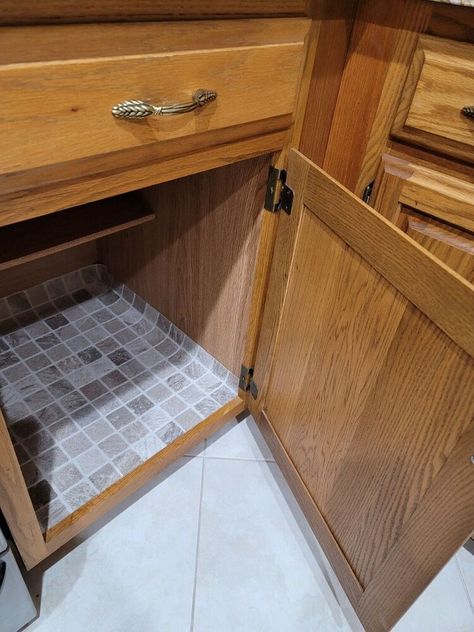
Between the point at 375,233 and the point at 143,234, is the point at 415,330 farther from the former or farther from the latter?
the point at 143,234

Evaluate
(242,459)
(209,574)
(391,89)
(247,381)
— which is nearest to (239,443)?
(242,459)

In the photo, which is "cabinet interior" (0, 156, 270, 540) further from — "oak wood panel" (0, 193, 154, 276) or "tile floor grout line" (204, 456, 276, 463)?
"tile floor grout line" (204, 456, 276, 463)

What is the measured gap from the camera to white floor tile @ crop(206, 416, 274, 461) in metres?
1.21

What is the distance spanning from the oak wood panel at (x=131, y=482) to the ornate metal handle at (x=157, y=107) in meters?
0.70

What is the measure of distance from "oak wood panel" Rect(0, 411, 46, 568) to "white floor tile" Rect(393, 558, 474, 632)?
723mm

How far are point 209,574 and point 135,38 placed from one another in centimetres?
97

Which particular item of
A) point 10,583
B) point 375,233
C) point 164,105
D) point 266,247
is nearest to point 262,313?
point 266,247

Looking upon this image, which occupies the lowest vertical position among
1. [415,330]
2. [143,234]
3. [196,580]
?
[196,580]

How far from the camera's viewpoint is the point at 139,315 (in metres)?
1.44

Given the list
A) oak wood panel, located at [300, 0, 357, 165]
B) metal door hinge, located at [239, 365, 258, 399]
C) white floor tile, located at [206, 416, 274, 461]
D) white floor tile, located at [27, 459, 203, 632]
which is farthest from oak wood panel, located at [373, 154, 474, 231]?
white floor tile, located at [27, 459, 203, 632]

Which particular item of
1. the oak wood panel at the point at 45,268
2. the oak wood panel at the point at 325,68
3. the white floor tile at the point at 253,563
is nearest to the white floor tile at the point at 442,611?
the white floor tile at the point at 253,563

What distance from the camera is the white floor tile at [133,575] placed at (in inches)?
35.8

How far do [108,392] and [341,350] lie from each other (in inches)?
27.4

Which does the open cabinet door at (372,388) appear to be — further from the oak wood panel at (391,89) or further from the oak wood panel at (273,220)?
the oak wood panel at (391,89)
